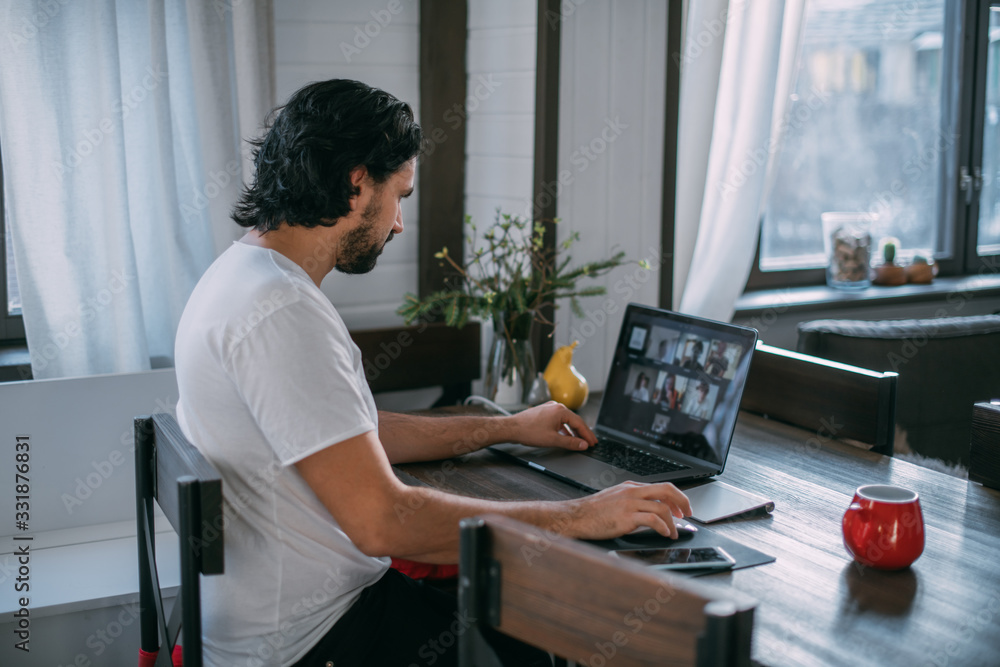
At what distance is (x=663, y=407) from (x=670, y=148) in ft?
3.01

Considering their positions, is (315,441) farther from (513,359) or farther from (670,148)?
(670,148)

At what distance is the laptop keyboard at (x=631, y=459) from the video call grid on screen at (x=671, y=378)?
0.16ft

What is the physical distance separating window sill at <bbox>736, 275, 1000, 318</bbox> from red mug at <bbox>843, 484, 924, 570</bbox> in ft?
5.79

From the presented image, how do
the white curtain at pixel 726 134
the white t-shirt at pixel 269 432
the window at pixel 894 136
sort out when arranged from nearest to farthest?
1. the white t-shirt at pixel 269 432
2. the white curtain at pixel 726 134
3. the window at pixel 894 136

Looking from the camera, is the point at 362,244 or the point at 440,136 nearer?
the point at 362,244

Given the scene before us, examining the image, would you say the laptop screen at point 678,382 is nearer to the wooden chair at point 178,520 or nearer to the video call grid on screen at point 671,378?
the video call grid on screen at point 671,378

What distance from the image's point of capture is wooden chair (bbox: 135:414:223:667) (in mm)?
1082

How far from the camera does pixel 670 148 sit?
2408 millimetres

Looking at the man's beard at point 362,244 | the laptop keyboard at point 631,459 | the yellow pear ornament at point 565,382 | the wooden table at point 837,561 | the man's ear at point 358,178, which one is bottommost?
the wooden table at point 837,561

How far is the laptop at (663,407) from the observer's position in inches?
63.2

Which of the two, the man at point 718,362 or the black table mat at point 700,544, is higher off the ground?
the man at point 718,362

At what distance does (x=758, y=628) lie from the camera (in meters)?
1.08

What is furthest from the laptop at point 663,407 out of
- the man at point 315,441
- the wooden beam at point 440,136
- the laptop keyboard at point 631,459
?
the wooden beam at point 440,136

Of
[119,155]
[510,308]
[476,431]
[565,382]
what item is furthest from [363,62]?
[476,431]
